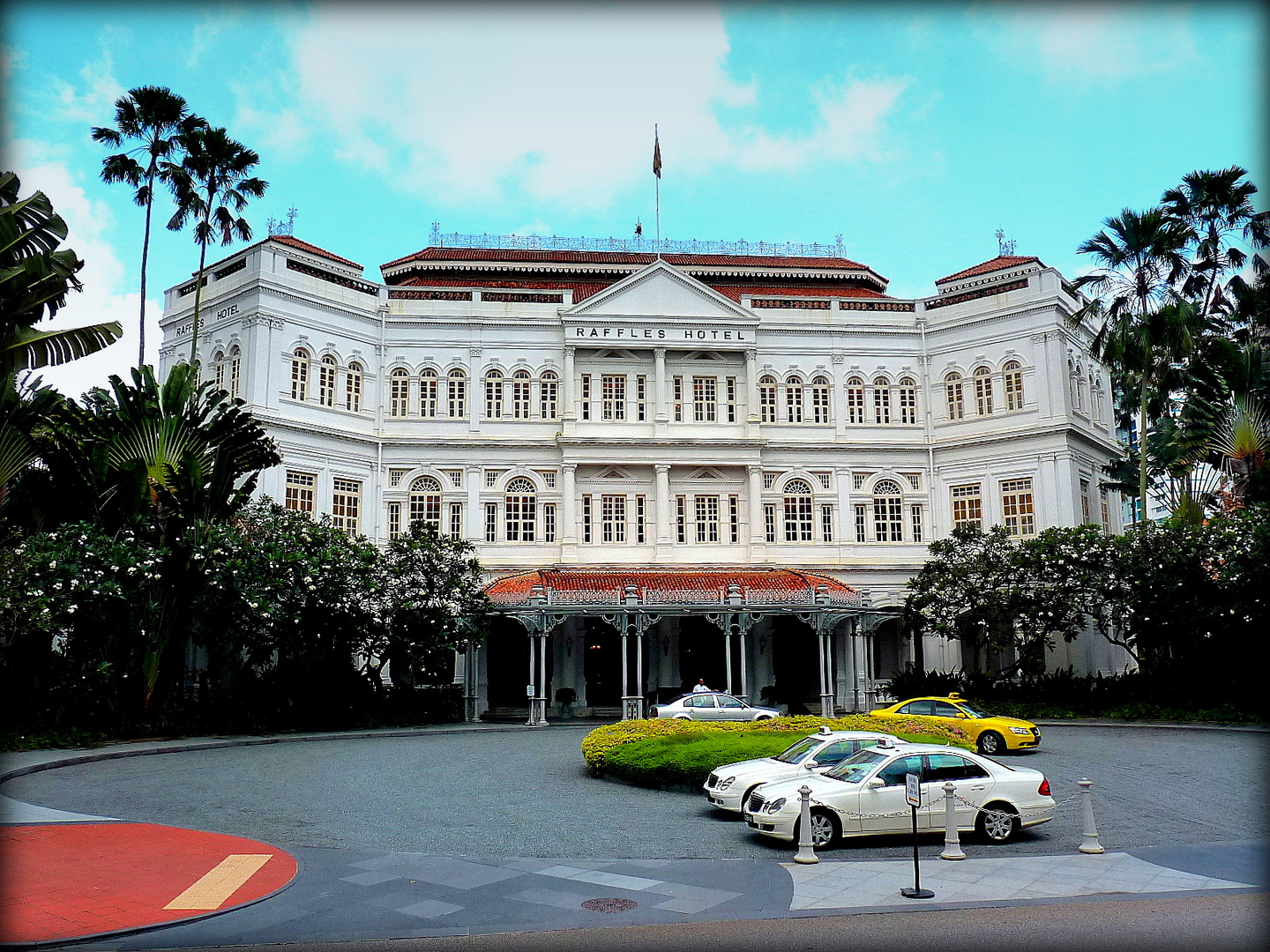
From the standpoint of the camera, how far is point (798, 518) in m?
41.5

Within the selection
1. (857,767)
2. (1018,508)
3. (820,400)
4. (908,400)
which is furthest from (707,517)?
(857,767)

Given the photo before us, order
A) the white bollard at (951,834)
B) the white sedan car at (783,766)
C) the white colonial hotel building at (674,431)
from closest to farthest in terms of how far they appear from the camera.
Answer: the white bollard at (951,834) → the white sedan car at (783,766) → the white colonial hotel building at (674,431)

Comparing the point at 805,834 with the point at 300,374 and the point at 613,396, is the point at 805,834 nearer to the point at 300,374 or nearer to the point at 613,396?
the point at 613,396

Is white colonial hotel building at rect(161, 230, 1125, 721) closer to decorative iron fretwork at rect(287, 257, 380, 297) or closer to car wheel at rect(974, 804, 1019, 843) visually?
decorative iron fretwork at rect(287, 257, 380, 297)

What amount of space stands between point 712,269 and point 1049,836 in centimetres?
3537

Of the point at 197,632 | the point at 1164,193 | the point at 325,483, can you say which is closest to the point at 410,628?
the point at 197,632

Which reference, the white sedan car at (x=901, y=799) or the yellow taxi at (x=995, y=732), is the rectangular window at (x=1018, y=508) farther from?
the white sedan car at (x=901, y=799)

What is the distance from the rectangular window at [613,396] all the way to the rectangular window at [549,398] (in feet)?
5.91

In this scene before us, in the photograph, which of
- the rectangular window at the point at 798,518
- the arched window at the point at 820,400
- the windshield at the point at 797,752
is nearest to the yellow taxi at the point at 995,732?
the windshield at the point at 797,752

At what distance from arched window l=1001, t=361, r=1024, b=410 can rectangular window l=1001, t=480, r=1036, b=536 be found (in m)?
3.00

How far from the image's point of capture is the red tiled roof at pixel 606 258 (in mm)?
46906

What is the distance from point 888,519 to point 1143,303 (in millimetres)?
12077

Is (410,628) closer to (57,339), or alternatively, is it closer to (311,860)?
(57,339)

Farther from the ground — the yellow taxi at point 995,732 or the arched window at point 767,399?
the arched window at point 767,399
